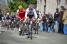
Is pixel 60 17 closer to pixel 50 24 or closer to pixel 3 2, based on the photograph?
pixel 50 24

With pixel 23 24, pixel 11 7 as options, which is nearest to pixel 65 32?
pixel 23 24

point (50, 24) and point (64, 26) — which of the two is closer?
point (64, 26)

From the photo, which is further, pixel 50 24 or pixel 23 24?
pixel 50 24

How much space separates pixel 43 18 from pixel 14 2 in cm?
2881

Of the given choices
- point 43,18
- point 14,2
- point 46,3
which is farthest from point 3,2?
point 43,18

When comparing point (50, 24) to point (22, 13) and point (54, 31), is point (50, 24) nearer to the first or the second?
point (54, 31)

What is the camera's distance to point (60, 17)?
22578 mm

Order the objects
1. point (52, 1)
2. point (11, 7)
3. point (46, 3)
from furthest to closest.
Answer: point (11, 7), point (46, 3), point (52, 1)

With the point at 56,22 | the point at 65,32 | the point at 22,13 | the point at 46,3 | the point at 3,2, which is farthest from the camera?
the point at 3,2

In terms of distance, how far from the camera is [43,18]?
80.0ft

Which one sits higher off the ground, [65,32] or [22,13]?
[22,13]

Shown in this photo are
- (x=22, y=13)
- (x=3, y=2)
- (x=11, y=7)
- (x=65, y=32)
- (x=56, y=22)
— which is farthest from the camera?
(x=3, y=2)

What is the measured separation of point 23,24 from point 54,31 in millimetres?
5082

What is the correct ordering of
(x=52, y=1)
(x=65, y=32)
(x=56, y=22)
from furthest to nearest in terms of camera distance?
1. (x=52, y=1)
2. (x=56, y=22)
3. (x=65, y=32)
